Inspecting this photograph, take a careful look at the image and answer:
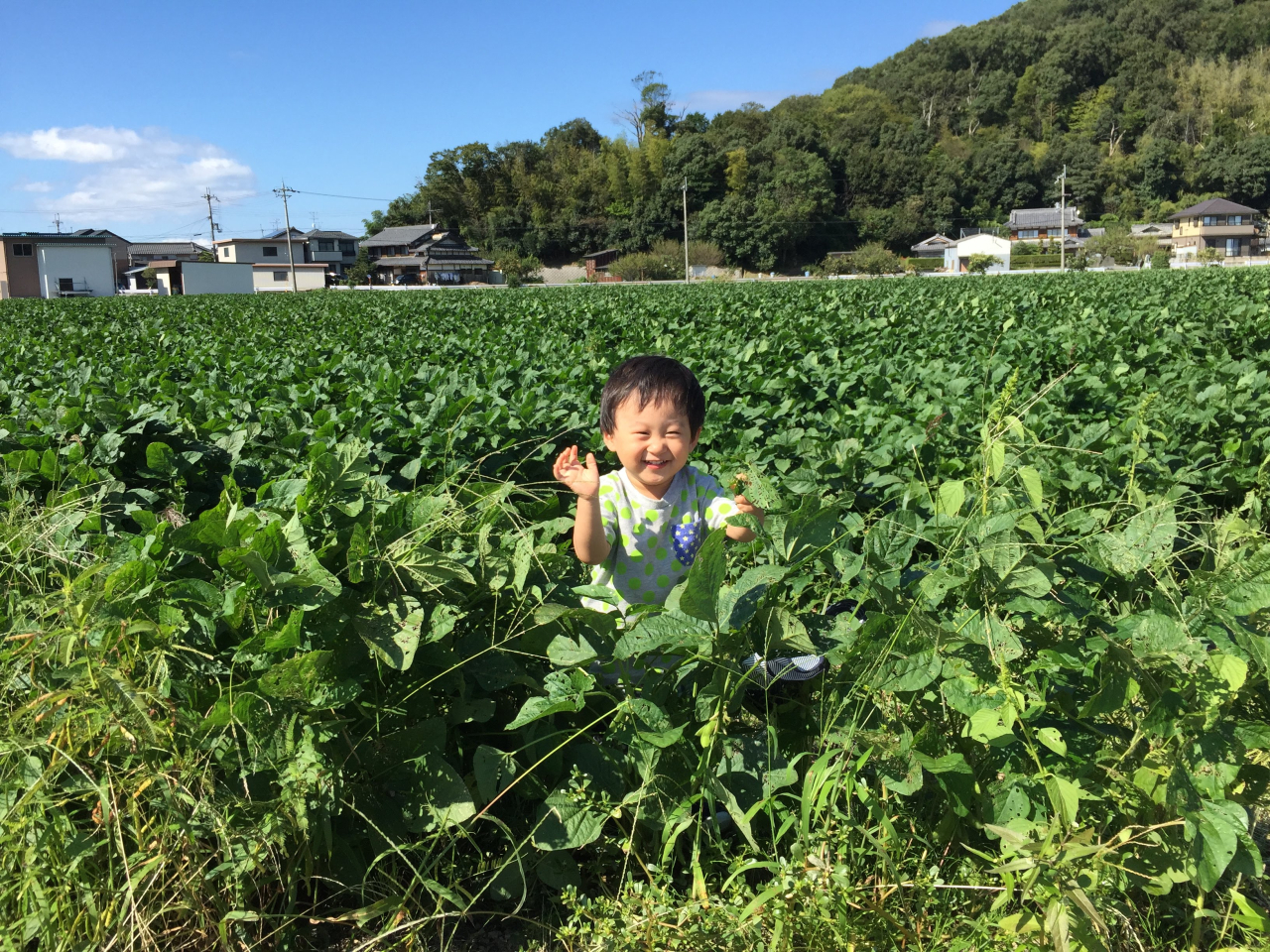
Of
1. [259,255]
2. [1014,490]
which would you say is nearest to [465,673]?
[1014,490]

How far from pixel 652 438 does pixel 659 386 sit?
0.15m

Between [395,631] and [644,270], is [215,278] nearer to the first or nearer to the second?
[644,270]

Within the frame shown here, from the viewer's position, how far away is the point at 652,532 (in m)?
Answer: 2.58

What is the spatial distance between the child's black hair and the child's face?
16 mm

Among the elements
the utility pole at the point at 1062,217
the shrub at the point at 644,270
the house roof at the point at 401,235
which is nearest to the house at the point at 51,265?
the house roof at the point at 401,235

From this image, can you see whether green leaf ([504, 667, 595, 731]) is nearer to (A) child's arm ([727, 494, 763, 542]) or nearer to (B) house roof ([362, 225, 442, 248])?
(A) child's arm ([727, 494, 763, 542])

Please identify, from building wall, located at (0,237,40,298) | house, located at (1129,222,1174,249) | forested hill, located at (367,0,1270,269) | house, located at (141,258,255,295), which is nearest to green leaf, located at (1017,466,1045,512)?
house, located at (141,258,255,295)

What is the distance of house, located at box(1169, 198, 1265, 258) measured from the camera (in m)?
94.8

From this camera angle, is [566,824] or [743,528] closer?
[566,824]

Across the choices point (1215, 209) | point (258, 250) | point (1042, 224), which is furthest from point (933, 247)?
point (258, 250)

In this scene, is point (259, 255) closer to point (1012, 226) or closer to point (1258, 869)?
point (1012, 226)

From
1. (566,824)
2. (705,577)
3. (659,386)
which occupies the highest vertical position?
(659,386)

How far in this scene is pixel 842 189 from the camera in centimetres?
10994

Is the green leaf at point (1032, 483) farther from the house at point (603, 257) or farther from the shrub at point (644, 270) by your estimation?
the house at point (603, 257)
